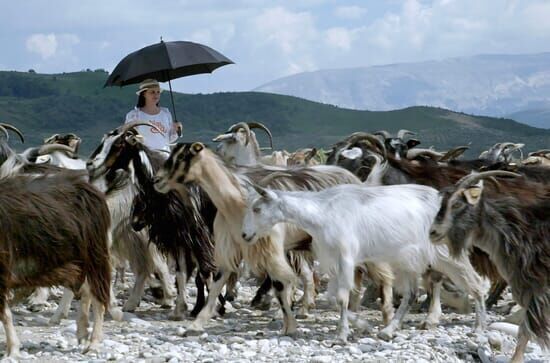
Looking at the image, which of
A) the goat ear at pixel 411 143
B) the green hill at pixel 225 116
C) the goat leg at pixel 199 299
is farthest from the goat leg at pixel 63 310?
the green hill at pixel 225 116

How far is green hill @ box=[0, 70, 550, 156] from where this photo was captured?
6575cm

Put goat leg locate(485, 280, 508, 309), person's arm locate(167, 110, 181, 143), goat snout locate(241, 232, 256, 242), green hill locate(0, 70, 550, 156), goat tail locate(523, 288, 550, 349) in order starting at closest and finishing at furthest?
goat tail locate(523, 288, 550, 349)
goat snout locate(241, 232, 256, 242)
goat leg locate(485, 280, 508, 309)
person's arm locate(167, 110, 181, 143)
green hill locate(0, 70, 550, 156)

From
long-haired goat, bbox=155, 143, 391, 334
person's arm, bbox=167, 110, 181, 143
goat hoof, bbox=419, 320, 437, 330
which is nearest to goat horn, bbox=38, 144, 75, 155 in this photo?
Result: person's arm, bbox=167, 110, 181, 143

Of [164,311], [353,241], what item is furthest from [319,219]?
[164,311]

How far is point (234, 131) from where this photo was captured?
13.6m

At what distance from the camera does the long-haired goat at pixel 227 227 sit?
888 cm

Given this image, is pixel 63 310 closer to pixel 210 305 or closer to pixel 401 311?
pixel 210 305

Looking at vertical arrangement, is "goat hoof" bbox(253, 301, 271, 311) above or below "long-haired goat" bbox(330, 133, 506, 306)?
Result: below

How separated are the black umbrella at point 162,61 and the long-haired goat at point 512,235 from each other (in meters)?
4.58

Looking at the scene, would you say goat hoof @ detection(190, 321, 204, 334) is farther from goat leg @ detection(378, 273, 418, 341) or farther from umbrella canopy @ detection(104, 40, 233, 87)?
umbrella canopy @ detection(104, 40, 233, 87)

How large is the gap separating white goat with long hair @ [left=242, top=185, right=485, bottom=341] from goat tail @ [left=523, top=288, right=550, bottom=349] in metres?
1.40

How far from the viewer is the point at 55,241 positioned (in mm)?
7633

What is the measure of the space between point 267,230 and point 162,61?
3524 mm

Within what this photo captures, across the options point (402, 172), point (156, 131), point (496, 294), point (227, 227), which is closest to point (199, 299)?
point (227, 227)
